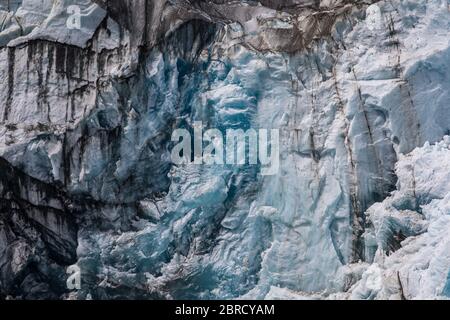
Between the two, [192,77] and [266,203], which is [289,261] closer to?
[266,203]

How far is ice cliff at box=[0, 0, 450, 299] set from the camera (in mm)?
12547

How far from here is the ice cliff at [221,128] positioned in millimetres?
12547

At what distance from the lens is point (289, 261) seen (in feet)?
41.2

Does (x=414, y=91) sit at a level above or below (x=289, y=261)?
above

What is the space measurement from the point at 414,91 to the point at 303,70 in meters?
1.87

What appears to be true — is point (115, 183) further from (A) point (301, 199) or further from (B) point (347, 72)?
(B) point (347, 72)

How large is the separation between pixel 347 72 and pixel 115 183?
424cm

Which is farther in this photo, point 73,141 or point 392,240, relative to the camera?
Answer: point 73,141

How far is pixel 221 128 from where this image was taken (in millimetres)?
13164
